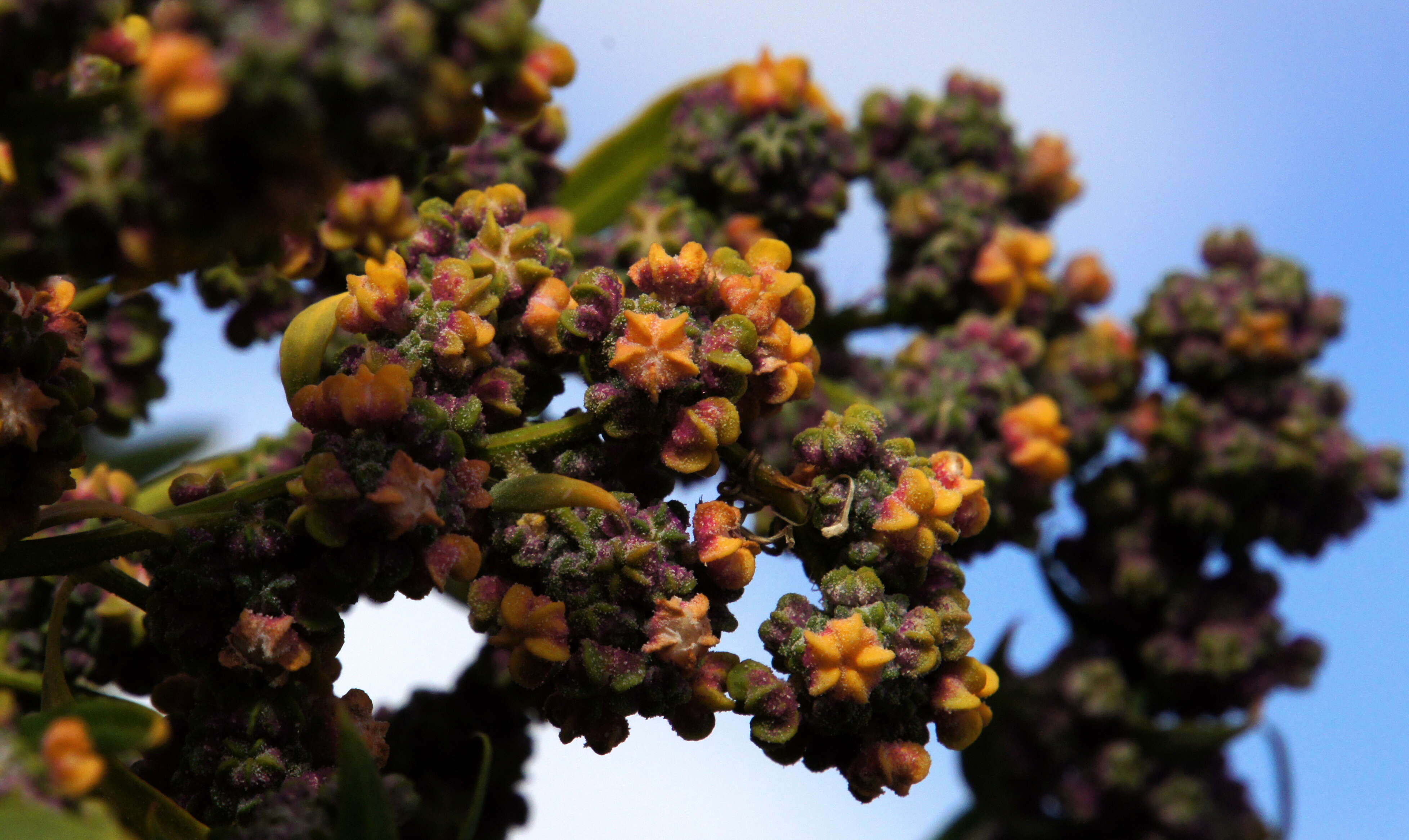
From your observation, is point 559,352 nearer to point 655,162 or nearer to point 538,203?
point 538,203

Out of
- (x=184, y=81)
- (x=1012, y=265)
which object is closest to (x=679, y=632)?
(x=184, y=81)

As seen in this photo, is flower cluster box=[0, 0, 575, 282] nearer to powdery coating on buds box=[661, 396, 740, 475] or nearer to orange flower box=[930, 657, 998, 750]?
powdery coating on buds box=[661, 396, 740, 475]

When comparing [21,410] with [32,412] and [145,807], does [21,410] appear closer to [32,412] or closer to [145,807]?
[32,412]

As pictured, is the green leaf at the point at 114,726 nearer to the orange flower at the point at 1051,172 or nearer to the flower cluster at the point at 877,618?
the flower cluster at the point at 877,618

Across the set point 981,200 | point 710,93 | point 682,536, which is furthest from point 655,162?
point 682,536

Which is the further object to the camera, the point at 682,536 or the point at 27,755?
the point at 682,536
